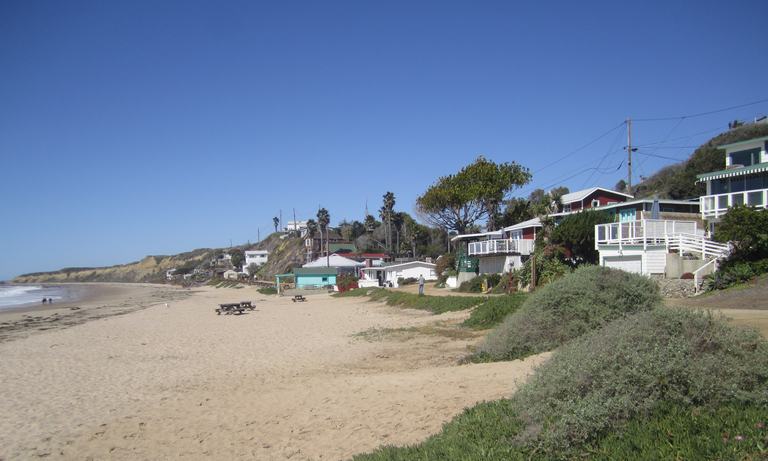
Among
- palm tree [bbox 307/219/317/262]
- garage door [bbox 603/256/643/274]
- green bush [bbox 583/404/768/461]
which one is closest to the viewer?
green bush [bbox 583/404/768/461]

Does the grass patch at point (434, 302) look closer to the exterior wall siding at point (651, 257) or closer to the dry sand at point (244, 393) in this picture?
the dry sand at point (244, 393)

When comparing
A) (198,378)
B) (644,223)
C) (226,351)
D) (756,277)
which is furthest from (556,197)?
(198,378)

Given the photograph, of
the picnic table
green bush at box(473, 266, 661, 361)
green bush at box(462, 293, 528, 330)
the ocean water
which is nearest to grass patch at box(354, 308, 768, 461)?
green bush at box(473, 266, 661, 361)

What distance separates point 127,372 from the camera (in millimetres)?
15102

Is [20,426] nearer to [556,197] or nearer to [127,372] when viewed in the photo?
[127,372]

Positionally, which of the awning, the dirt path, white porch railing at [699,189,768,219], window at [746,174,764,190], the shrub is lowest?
the shrub

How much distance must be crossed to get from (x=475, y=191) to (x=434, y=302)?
25655 millimetres

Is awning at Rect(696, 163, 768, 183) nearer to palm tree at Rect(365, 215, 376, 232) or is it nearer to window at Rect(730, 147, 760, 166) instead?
window at Rect(730, 147, 760, 166)

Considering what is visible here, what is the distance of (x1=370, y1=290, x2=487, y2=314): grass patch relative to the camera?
83.3 ft

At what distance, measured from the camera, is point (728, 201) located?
28.3m

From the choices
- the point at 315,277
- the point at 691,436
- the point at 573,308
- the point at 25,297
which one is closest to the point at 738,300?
the point at 573,308

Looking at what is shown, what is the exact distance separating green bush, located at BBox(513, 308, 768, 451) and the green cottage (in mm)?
58461

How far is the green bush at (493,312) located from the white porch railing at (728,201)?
15.3 m

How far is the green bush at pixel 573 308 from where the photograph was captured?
10.2m
